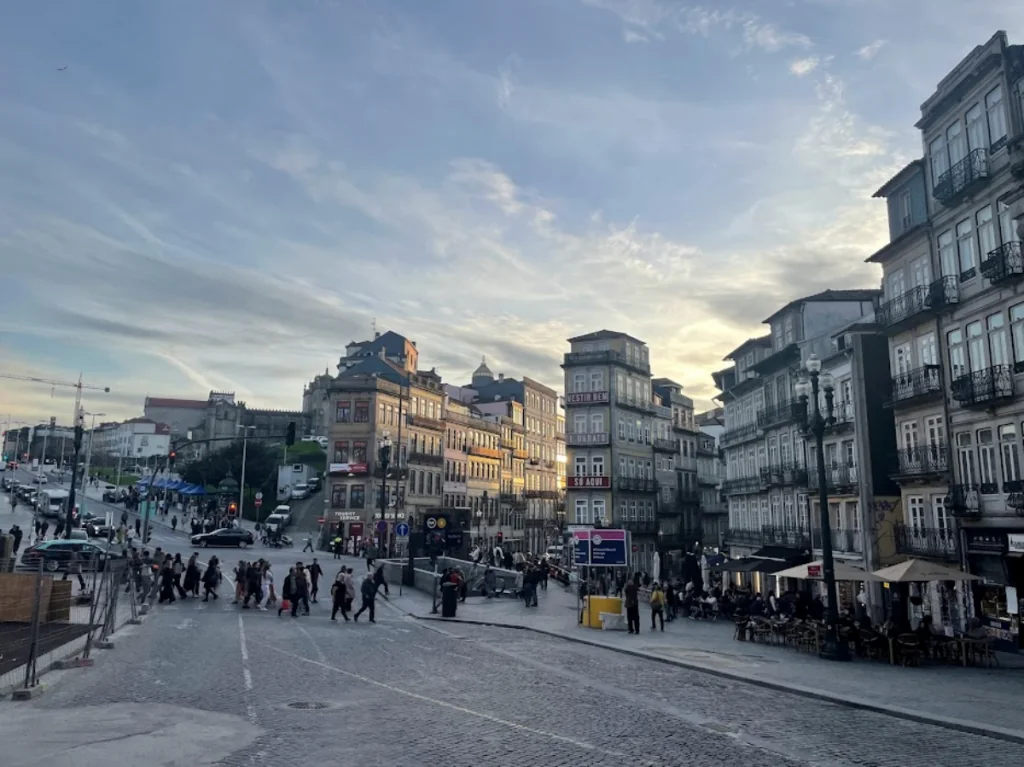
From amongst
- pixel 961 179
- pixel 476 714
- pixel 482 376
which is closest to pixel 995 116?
pixel 961 179

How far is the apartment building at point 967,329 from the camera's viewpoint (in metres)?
23.9

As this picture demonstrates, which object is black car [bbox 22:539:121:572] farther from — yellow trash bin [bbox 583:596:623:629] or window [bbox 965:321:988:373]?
window [bbox 965:321:988:373]

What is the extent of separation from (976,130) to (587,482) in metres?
43.1

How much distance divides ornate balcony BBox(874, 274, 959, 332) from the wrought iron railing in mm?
1882

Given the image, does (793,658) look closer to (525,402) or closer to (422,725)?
(422,725)

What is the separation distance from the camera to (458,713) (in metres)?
12.2

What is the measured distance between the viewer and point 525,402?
103 meters

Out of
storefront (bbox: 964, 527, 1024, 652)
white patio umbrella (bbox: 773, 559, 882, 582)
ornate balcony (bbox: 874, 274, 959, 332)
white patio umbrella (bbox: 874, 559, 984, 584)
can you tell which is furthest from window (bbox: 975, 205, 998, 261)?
white patio umbrella (bbox: 773, 559, 882, 582)

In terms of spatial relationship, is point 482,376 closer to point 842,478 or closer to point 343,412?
point 343,412

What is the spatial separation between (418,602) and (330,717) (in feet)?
70.2

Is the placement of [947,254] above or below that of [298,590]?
above

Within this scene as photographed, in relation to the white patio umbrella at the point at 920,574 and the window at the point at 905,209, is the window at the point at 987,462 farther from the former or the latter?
the window at the point at 905,209

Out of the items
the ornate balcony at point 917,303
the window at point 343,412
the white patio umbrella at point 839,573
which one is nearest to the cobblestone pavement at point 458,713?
the white patio umbrella at point 839,573

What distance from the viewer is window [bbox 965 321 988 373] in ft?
83.4
